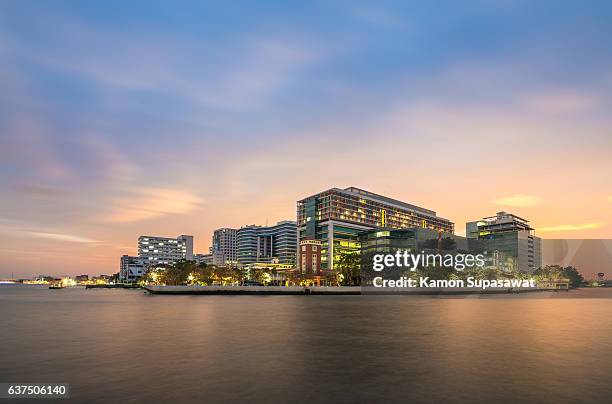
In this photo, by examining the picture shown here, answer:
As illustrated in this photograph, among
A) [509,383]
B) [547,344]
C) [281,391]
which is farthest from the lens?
[547,344]

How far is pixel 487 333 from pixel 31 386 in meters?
47.1

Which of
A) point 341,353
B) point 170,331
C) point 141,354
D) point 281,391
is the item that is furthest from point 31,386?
point 170,331

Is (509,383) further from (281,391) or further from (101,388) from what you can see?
(101,388)

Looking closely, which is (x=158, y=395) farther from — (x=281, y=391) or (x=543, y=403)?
(x=543, y=403)

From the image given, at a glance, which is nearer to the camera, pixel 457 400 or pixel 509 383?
pixel 457 400

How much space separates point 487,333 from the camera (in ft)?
173

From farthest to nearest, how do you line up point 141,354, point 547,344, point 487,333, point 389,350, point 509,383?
point 487,333 → point 547,344 → point 389,350 → point 141,354 → point 509,383

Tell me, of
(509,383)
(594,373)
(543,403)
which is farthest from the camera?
(594,373)

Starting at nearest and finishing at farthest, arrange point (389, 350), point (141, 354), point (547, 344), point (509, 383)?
point (509, 383) < point (141, 354) < point (389, 350) < point (547, 344)

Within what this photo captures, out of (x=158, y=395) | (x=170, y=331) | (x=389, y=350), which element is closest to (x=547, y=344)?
(x=389, y=350)

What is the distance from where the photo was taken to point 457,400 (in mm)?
23250

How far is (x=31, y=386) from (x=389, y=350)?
27857 millimetres

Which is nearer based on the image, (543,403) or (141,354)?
(543,403)

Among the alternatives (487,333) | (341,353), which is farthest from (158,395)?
(487,333)
